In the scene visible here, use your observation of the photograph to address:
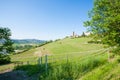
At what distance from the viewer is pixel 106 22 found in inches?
467

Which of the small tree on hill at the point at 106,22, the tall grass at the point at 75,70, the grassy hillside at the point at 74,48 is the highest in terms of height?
the small tree on hill at the point at 106,22

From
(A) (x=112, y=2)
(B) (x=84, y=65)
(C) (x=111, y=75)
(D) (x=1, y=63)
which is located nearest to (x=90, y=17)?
(A) (x=112, y=2)

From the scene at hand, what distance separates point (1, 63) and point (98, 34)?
178 ft

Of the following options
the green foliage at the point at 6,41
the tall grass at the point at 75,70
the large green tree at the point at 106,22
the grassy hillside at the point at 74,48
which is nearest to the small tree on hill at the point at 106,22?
the large green tree at the point at 106,22

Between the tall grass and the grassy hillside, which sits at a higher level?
the tall grass

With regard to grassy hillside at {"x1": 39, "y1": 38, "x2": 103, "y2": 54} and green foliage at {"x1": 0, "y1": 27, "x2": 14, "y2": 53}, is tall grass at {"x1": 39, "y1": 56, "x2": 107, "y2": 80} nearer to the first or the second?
green foliage at {"x1": 0, "y1": 27, "x2": 14, "y2": 53}

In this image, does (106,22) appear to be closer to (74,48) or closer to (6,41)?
(6,41)

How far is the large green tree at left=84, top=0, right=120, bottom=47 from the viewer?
11625 millimetres

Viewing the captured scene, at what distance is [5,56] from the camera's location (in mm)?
36656

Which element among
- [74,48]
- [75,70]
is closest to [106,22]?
[75,70]

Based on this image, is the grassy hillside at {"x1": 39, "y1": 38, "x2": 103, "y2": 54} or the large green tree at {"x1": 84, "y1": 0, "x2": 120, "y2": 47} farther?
the grassy hillside at {"x1": 39, "y1": 38, "x2": 103, "y2": 54}

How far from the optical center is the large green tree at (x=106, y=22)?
11625 millimetres

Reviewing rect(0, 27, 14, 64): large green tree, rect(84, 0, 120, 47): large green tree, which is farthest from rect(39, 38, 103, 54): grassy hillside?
rect(84, 0, 120, 47): large green tree

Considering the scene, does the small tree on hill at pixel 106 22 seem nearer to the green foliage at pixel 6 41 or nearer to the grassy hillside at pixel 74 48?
the green foliage at pixel 6 41
